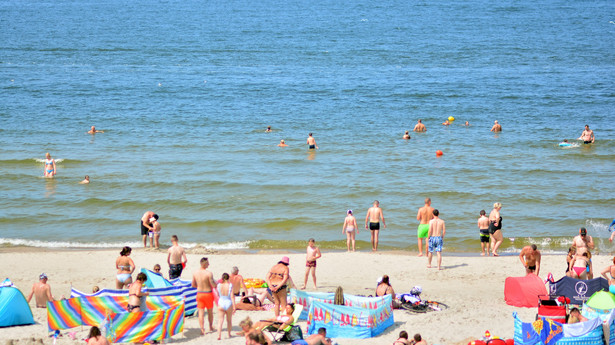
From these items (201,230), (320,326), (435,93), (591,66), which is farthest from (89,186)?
(591,66)

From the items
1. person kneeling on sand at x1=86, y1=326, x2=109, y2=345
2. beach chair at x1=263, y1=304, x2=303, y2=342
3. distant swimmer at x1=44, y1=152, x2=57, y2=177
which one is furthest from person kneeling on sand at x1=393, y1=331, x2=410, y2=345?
distant swimmer at x1=44, y1=152, x2=57, y2=177

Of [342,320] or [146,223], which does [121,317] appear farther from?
[146,223]

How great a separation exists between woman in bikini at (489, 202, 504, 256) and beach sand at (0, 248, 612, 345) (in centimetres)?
38

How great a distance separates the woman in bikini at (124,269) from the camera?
11953 millimetres

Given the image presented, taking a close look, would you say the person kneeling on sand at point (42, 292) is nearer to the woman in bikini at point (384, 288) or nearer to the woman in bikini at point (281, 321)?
the woman in bikini at point (281, 321)

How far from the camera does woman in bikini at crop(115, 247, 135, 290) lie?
39.2 feet

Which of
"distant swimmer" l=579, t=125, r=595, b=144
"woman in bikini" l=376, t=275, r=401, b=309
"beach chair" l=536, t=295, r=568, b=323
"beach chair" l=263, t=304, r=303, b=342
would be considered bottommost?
"beach chair" l=263, t=304, r=303, b=342

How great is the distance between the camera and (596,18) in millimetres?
76250

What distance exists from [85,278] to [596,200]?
15693mm

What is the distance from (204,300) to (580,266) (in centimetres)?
725

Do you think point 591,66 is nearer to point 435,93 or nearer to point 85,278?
point 435,93

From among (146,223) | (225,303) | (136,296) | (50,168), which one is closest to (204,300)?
(225,303)

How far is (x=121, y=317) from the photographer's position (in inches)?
→ 405

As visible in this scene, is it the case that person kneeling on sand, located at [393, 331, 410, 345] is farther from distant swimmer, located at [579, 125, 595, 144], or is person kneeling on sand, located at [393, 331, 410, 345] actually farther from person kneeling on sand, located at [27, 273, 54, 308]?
distant swimmer, located at [579, 125, 595, 144]
